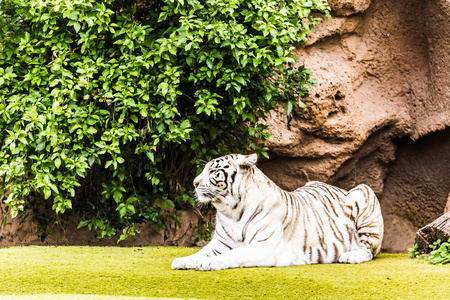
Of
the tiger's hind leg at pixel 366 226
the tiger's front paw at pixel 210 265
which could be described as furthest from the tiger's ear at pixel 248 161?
the tiger's hind leg at pixel 366 226

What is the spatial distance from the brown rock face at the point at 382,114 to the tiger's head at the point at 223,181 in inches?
91.4

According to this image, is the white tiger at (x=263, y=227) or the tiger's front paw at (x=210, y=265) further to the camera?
the white tiger at (x=263, y=227)

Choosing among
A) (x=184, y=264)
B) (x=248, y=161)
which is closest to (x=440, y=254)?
(x=248, y=161)

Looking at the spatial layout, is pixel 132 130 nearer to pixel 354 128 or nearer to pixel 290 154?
pixel 290 154

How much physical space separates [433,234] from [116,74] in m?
3.39

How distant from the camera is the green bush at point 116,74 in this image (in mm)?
5043

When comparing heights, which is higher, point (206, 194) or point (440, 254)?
point (206, 194)

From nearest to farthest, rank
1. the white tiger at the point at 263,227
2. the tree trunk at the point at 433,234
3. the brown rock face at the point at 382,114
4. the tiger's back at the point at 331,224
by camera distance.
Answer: the white tiger at the point at 263,227
the tiger's back at the point at 331,224
the tree trunk at the point at 433,234
the brown rock face at the point at 382,114

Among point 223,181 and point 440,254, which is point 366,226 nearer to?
point 440,254

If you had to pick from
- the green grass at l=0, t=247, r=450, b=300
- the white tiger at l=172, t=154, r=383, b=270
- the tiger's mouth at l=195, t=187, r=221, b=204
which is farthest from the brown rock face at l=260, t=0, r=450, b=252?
the green grass at l=0, t=247, r=450, b=300

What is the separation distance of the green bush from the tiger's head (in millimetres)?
877

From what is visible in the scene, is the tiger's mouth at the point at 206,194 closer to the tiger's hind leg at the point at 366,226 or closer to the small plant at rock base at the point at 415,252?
the tiger's hind leg at the point at 366,226

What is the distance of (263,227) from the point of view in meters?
4.34

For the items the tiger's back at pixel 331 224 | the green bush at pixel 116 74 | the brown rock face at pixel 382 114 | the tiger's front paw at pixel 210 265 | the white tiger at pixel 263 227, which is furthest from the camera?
the brown rock face at pixel 382 114
